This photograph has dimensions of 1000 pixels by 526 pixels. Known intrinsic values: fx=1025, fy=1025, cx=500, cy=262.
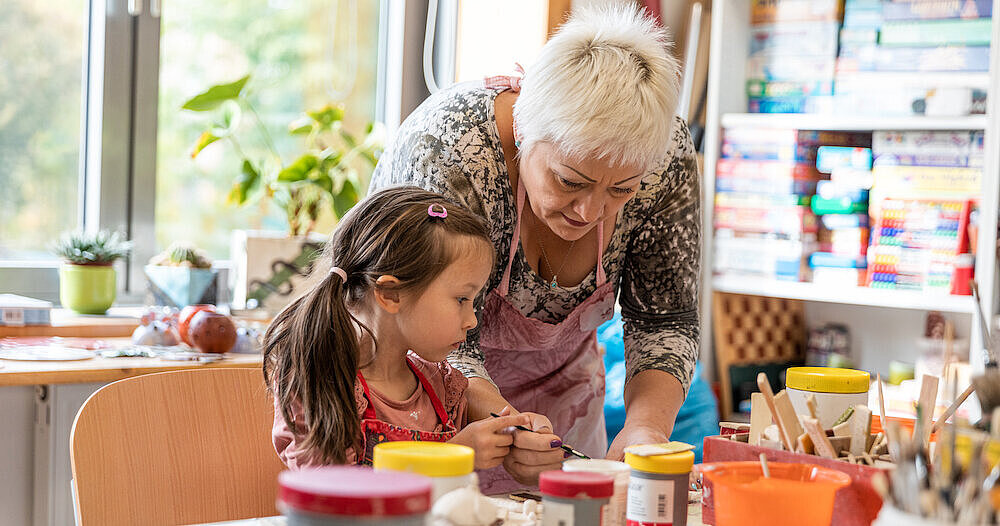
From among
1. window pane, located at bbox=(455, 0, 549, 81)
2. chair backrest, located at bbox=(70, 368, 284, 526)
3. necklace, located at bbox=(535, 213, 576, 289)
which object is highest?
window pane, located at bbox=(455, 0, 549, 81)

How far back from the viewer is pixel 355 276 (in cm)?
126

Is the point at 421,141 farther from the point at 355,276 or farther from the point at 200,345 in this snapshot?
the point at 200,345

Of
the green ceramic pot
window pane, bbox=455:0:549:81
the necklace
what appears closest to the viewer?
the necklace

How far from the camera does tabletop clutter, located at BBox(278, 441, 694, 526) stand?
0.58 m

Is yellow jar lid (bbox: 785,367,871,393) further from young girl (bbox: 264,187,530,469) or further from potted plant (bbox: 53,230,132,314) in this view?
potted plant (bbox: 53,230,132,314)

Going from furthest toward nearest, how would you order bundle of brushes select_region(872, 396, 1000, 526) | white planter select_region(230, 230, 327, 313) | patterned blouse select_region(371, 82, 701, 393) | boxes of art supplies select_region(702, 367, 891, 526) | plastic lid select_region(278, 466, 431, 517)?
1. white planter select_region(230, 230, 327, 313)
2. patterned blouse select_region(371, 82, 701, 393)
3. boxes of art supplies select_region(702, 367, 891, 526)
4. bundle of brushes select_region(872, 396, 1000, 526)
5. plastic lid select_region(278, 466, 431, 517)

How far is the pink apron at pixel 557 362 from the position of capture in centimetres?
151

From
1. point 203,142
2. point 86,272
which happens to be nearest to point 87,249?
point 86,272

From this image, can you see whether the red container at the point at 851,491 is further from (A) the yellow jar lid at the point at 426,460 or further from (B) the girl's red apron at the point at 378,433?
(B) the girl's red apron at the point at 378,433

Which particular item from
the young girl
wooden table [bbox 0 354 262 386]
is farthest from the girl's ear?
wooden table [bbox 0 354 262 386]

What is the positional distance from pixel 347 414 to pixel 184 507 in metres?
0.28

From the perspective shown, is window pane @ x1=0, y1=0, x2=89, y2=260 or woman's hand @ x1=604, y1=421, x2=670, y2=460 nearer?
woman's hand @ x1=604, y1=421, x2=670, y2=460

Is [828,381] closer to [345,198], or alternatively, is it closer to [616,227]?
[616,227]

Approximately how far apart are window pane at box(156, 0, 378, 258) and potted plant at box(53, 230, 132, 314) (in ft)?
0.97
